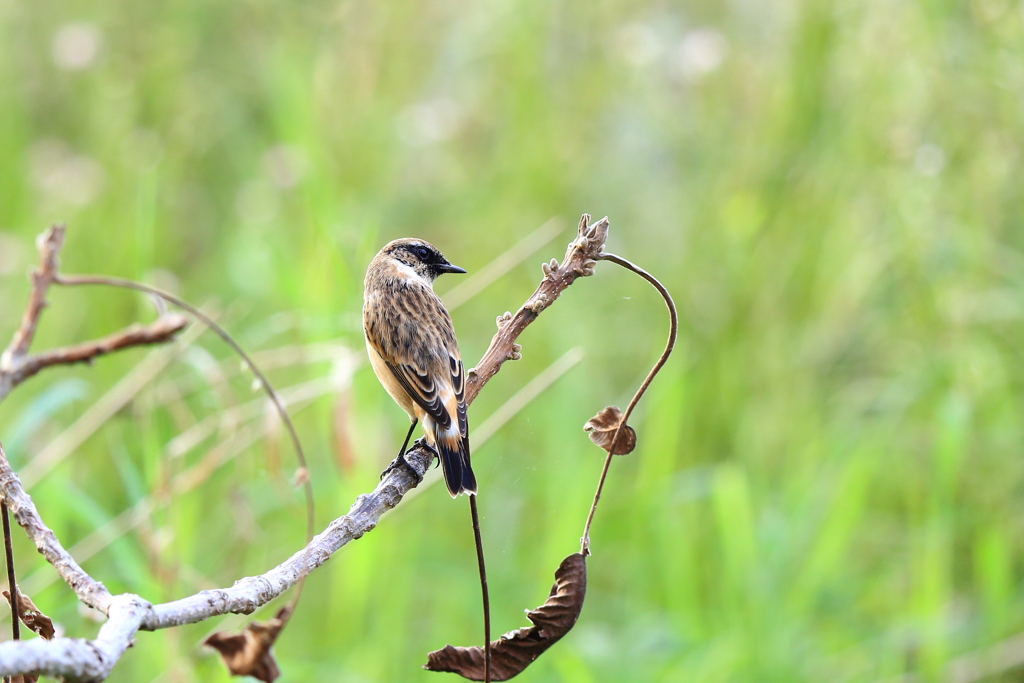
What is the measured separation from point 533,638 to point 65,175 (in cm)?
532

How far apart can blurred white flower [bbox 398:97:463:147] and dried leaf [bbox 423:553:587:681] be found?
4.77 metres

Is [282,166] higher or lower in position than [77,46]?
lower

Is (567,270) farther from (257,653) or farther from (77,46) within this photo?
(77,46)

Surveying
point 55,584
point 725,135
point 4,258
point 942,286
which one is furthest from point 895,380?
point 4,258

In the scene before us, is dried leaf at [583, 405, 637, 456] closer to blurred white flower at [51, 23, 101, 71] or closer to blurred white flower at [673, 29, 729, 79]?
blurred white flower at [673, 29, 729, 79]

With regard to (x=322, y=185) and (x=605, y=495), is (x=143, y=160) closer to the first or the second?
(x=322, y=185)

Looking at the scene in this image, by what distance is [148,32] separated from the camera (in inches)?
244

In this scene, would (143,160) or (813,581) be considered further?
(143,160)

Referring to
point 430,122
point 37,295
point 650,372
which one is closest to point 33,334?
point 37,295

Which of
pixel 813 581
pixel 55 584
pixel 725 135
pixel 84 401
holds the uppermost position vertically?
pixel 725 135

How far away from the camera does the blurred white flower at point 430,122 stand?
5766 mm

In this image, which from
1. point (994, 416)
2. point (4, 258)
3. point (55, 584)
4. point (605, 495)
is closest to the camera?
point (55, 584)

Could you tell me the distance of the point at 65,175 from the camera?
18.4 feet

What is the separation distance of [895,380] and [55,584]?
12.6ft
